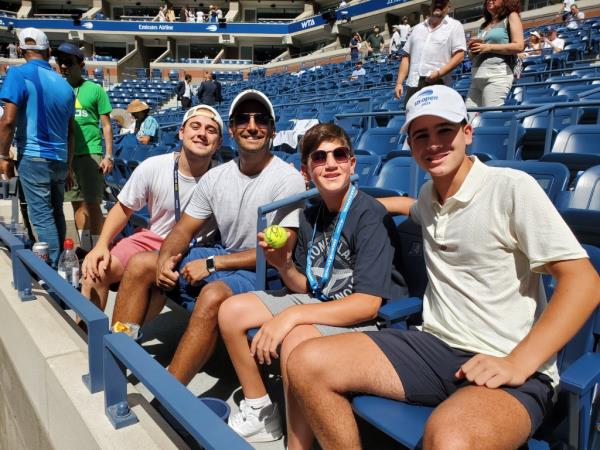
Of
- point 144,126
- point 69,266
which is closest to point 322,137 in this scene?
→ point 69,266

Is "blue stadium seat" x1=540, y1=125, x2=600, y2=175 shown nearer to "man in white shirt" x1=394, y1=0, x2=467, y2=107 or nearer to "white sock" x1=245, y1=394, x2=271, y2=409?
"man in white shirt" x1=394, y1=0, x2=467, y2=107

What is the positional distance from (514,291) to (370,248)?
55 centimetres

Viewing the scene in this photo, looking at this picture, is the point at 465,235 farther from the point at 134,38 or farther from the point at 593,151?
the point at 134,38

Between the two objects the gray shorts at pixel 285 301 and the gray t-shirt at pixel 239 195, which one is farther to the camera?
the gray t-shirt at pixel 239 195

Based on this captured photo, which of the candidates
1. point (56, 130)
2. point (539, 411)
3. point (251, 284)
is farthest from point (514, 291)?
point (56, 130)

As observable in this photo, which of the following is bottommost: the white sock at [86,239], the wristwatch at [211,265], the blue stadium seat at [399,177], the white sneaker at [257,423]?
the white sneaker at [257,423]

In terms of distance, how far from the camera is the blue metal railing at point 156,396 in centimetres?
109

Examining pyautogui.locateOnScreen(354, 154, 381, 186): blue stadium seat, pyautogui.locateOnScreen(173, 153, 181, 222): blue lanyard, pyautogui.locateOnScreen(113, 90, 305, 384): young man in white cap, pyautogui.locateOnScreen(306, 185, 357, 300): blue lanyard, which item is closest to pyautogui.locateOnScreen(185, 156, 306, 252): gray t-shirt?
pyautogui.locateOnScreen(113, 90, 305, 384): young man in white cap

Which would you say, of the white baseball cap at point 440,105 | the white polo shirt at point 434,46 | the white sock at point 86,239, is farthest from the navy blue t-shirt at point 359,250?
the white sock at point 86,239

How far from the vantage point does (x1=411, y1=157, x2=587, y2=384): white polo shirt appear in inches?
53.2

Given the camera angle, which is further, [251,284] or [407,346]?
[251,284]

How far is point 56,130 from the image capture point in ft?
11.2

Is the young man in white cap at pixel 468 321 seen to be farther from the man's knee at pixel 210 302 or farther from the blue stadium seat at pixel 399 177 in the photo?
the blue stadium seat at pixel 399 177

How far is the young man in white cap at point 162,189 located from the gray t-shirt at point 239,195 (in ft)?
0.86
